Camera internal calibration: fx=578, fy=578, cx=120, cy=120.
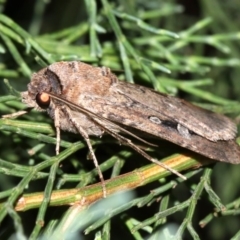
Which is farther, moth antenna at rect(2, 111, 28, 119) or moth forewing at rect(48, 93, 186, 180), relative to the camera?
moth antenna at rect(2, 111, 28, 119)

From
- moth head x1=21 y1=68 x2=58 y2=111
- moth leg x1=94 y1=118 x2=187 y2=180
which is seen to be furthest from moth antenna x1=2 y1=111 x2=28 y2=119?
moth leg x1=94 y1=118 x2=187 y2=180

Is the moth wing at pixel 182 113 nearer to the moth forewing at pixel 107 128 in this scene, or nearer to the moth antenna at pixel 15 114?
the moth forewing at pixel 107 128

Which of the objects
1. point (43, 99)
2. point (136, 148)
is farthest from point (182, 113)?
point (43, 99)

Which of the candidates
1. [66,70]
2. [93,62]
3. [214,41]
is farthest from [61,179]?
[214,41]

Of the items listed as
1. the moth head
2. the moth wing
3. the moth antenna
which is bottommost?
the moth wing

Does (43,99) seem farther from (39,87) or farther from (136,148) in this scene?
(136,148)

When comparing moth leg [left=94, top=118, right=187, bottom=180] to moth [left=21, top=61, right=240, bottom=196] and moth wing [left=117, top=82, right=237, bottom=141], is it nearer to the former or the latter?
moth [left=21, top=61, right=240, bottom=196]

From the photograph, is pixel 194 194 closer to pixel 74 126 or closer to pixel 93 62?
pixel 74 126

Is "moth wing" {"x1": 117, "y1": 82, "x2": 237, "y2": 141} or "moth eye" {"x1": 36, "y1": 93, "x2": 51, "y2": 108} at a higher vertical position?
"moth eye" {"x1": 36, "y1": 93, "x2": 51, "y2": 108}
